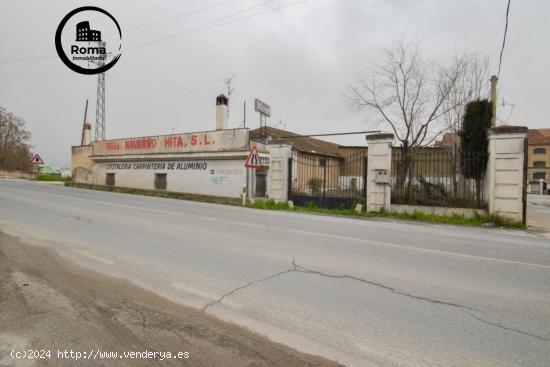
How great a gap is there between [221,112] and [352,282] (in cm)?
1684

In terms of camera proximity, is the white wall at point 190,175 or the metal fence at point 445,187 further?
the white wall at point 190,175

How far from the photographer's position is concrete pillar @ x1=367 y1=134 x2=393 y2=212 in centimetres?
1180

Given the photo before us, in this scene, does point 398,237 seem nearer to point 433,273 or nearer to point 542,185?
point 433,273

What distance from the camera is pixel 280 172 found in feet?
47.0

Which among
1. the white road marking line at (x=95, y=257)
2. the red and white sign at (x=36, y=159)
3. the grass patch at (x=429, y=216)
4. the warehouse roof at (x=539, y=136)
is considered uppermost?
the warehouse roof at (x=539, y=136)

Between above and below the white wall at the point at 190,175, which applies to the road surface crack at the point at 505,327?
below

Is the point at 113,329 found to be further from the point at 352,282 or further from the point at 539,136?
the point at 539,136

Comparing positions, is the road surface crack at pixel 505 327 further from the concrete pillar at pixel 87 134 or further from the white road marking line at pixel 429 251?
the concrete pillar at pixel 87 134

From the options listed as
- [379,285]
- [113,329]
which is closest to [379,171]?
[379,285]

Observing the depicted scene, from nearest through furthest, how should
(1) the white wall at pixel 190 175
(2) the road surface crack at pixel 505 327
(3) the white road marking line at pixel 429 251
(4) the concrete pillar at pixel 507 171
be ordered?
(2) the road surface crack at pixel 505 327 → (3) the white road marking line at pixel 429 251 → (4) the concrete pillar at pixel 507 171 → (1) the white wall at pixel 190 175

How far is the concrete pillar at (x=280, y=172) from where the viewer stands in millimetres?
14258

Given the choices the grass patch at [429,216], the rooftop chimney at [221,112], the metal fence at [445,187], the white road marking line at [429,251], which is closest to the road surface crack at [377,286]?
the white road marking line at [429,251]

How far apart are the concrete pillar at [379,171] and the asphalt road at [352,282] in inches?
161

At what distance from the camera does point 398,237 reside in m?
7.12
